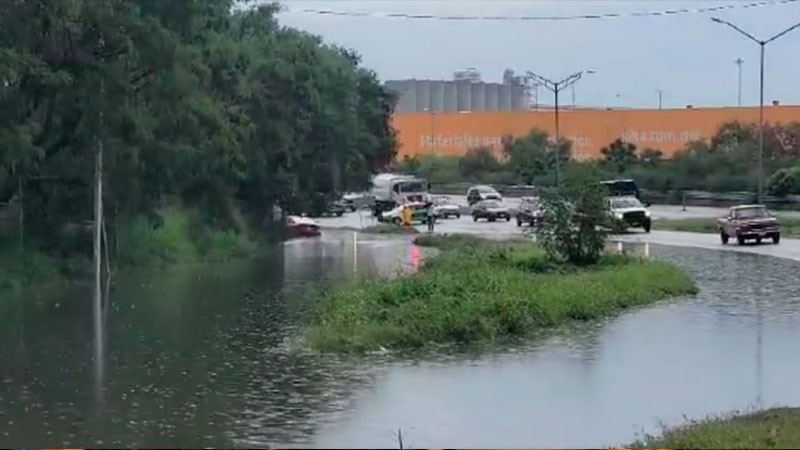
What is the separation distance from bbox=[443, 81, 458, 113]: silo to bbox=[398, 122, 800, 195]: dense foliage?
4742cm

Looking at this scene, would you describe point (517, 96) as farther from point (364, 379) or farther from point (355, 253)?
point (364, 379)

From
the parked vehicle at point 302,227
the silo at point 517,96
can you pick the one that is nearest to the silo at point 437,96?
the silo at point 517,96

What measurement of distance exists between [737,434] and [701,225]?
57483 millimetres

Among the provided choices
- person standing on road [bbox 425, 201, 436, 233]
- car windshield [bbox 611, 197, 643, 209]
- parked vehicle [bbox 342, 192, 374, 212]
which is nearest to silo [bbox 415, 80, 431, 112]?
parked vehicle [bbox 342, 192, 374, 212]

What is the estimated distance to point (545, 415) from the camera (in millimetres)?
17000

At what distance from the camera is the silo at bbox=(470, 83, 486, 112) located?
16150 cm

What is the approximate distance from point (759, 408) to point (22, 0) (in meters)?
26.3

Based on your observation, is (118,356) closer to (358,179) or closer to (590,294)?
(590,294)

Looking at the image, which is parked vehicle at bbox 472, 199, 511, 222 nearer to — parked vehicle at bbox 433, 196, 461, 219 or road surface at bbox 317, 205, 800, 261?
road surface at bbox 317, 205, 800, 261

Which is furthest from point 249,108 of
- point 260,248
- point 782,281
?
point 782,281

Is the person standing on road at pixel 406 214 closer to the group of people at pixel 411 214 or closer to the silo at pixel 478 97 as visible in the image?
the group of people at pixel 411 214

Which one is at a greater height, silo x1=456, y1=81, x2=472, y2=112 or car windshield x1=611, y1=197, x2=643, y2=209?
silo x1=456, y1=81, x2=472, y2=112

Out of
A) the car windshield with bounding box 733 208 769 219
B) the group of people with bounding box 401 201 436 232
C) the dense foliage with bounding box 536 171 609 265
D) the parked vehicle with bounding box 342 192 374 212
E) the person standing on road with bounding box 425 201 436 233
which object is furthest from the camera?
the parked vehicle with bounding box 342 192 374 212

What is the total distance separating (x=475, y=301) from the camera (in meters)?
28.0
